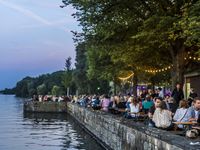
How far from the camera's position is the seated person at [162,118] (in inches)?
694

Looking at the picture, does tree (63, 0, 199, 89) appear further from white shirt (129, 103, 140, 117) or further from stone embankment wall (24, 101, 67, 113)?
stone embankment wall (24, 101, 67, 113)

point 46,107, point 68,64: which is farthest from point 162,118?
point 68,64

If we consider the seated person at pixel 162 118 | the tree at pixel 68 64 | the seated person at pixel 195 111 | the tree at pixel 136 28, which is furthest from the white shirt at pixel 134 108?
the tree at pixel 68 64

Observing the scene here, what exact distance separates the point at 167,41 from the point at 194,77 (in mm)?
14469

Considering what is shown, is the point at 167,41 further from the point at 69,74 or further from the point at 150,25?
the point at 69,74

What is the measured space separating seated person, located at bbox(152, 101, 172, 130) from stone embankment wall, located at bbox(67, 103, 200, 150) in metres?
0.45

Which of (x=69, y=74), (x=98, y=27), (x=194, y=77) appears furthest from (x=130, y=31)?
(x=69, y=74)

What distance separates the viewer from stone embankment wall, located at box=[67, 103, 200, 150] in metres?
13.9

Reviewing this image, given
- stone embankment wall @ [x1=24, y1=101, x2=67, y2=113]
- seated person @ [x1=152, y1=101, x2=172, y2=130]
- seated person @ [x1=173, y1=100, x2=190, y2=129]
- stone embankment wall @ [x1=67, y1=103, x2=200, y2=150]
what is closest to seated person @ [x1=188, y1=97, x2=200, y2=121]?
seated person @ [x1=173, y1=100, x2=190, y2=129]

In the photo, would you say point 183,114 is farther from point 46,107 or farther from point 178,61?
point 46,107

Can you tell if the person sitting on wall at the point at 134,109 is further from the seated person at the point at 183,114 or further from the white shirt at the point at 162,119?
the seated person at the point at 183,114

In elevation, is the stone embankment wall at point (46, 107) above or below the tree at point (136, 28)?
below

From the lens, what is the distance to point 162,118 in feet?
58.2

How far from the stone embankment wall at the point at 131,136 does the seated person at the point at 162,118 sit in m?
0.45
